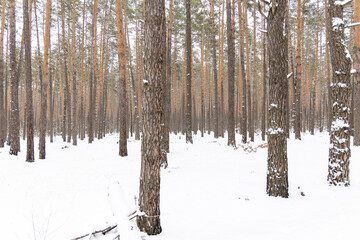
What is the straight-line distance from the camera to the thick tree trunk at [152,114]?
2.74 meters

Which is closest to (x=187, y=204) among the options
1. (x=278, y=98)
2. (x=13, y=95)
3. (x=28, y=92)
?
(x=278, y=98)

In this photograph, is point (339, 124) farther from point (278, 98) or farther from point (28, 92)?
point (28, 92)

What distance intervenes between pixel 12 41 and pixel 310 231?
12036 mm

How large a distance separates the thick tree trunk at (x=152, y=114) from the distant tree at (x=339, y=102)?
14.3 ft

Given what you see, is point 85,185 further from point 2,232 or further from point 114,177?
point 2,232

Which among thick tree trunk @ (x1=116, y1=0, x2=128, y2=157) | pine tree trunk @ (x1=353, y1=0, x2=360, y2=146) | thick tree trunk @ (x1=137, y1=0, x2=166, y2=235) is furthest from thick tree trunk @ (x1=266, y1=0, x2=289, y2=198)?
pine tree trunk @ (x1=353, y1=0, x2=360, y2=146)

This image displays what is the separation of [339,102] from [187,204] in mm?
4135

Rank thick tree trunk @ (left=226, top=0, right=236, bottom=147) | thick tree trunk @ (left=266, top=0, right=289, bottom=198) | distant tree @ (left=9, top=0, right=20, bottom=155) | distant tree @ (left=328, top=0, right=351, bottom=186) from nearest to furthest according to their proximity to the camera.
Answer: thick tree trunk @ (left=266, top=0, right=289, bottom=198) → distant tree @ (left=328, top=0, right=351, bottom=186) → distant tree @ (left=9, top=0, right=20, bottom=155) → thick tree trunk @ (left=226, top=0, right=236, bottom=147)

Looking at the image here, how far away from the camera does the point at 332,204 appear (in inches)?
152

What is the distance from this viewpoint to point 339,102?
4816mm

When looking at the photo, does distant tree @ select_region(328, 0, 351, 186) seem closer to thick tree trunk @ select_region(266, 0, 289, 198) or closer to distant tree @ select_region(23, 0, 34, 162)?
thick tree trunk @ select_region(266, 0, 289, 198)

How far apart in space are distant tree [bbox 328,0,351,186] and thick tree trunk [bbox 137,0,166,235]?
435cm

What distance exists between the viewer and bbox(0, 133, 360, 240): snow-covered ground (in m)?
2.80

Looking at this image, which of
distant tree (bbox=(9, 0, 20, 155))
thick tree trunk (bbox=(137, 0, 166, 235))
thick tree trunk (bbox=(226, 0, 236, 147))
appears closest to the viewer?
thick tree trunk (bbox=(137, 0, 166, 235))
